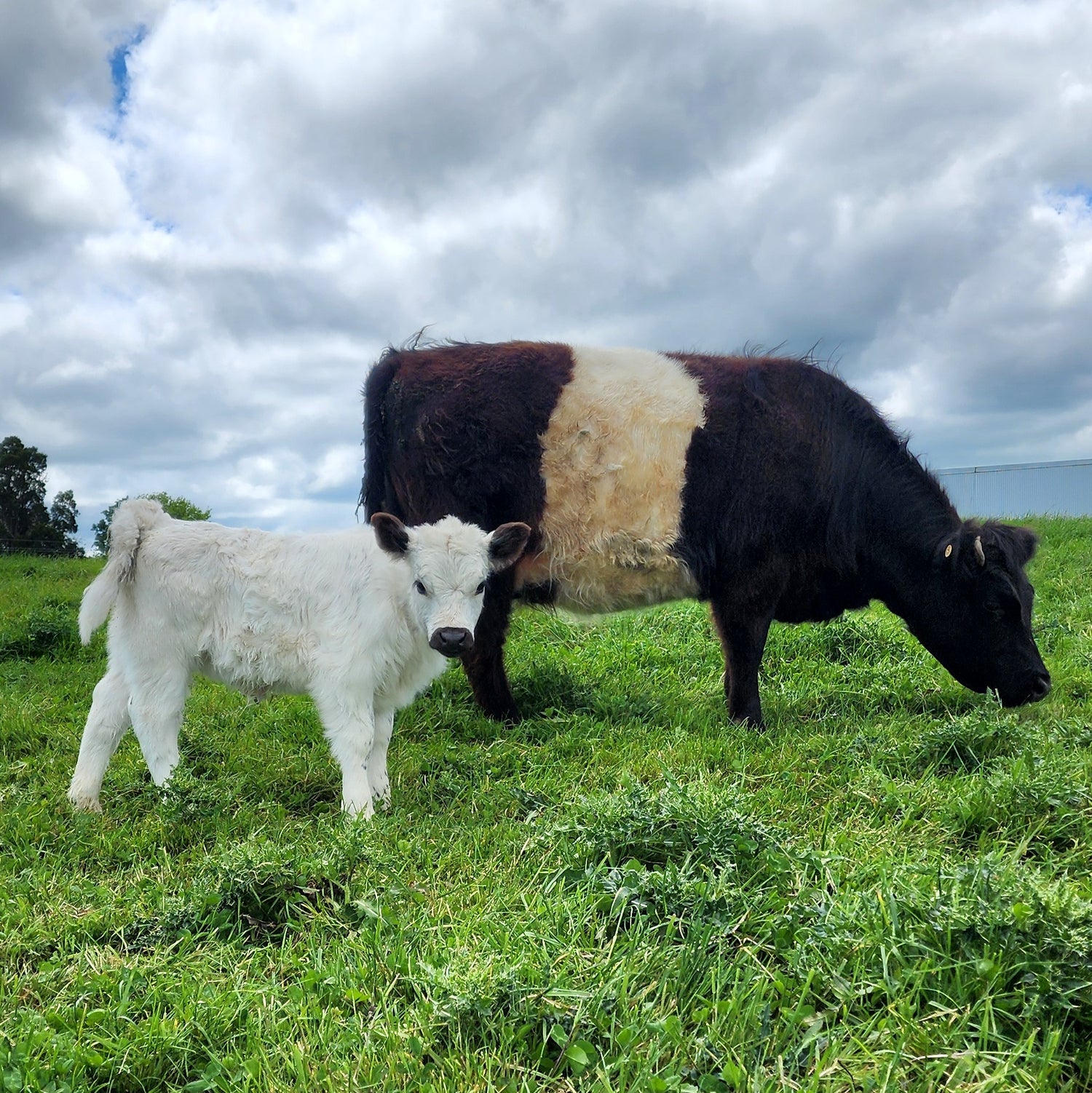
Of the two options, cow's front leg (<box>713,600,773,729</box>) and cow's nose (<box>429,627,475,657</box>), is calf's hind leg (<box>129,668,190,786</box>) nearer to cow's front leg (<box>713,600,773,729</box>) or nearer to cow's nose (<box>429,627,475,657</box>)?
cow's nose (<box>429,627,475,657</box>)

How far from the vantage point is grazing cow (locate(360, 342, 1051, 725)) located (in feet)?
24.3

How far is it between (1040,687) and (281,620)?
19.8ft

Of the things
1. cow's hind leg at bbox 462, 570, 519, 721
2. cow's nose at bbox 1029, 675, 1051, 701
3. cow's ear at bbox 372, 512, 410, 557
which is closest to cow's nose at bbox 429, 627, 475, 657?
cow's ear at bbox 372, 512, 410, 557

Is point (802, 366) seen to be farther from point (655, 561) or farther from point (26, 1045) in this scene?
point (26, 1045)

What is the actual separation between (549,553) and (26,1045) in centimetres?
498

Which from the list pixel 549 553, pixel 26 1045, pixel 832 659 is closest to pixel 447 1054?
pixel 26 1045

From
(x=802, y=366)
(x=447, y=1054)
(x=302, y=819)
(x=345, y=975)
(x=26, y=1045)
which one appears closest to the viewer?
(x=447, y=1054)

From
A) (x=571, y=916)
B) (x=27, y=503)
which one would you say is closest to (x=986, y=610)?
(x=571, y=916)

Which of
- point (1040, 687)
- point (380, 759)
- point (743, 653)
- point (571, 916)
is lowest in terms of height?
point (571, 916)

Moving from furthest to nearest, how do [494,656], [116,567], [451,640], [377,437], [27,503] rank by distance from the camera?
[27,503] < [377,437] < [494,656] < [116,567] < [451,640]

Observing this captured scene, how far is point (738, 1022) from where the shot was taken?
291cm

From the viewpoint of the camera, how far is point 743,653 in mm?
7543

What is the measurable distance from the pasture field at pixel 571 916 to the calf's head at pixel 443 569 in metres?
1.00

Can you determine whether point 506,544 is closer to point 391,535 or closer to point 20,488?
point 391,535
